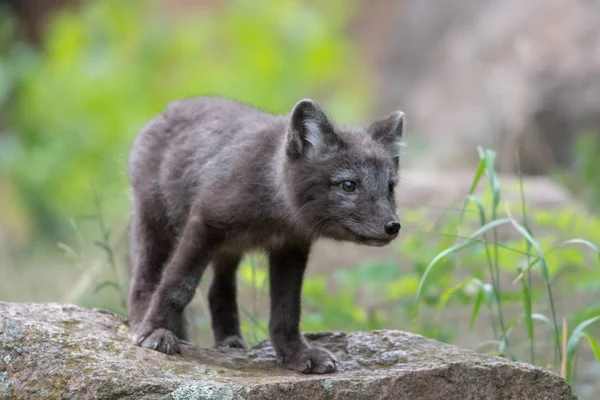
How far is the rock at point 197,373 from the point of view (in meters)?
4.43

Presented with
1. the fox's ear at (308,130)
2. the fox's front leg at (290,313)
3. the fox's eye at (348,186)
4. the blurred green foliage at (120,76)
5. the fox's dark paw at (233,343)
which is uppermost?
the blurred green foliage at (120,76)

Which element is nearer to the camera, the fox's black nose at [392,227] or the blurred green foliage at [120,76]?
the fox's black nose at [392,227]

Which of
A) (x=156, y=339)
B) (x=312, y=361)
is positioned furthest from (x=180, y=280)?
(x=312, y=361)

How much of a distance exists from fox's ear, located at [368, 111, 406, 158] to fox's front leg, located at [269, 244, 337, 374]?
2.69 ft

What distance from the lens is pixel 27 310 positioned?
202 inches

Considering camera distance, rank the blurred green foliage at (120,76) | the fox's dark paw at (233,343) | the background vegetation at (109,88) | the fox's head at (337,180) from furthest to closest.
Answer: the blurred green foliage at (120,76)
the background vegetation at (109,88)
the fox's dark paw at (233,343)
the fox's head at (337,180)

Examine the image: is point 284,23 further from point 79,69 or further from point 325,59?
point 79,69

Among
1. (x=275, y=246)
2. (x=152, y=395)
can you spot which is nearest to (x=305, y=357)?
(x=275, y=246)

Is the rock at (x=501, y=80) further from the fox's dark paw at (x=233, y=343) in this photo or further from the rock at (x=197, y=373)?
the rock at (x=197, y=373)

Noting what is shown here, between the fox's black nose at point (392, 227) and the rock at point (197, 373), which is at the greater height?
the fox's black nose at point (392, 227)

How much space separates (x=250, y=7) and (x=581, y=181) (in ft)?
23.3

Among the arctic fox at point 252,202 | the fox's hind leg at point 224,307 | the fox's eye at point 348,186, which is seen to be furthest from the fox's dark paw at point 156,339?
the fox's eye at point 348,186

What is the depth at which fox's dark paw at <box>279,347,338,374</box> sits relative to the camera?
209 inches

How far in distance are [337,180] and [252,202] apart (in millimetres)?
573
